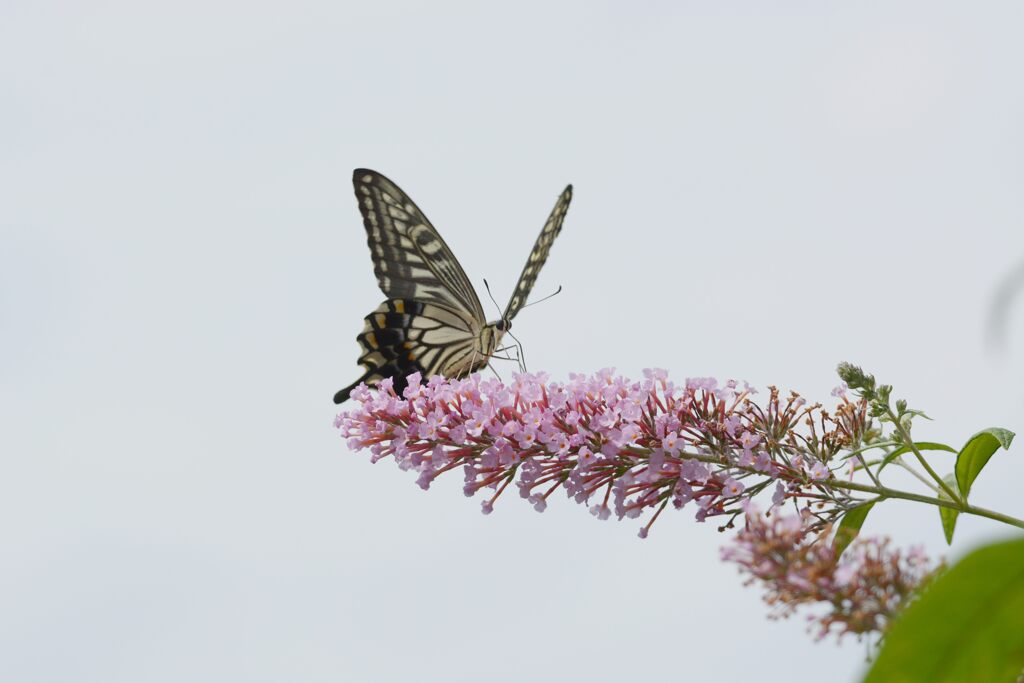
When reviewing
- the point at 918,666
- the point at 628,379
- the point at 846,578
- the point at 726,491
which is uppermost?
the point at 628,379

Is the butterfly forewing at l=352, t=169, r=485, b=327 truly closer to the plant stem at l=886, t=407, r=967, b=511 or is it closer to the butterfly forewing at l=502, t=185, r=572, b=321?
the butterfly forewing at l=502, t=185, r=572, b=321

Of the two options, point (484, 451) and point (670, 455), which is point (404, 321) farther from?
point (670, 455)

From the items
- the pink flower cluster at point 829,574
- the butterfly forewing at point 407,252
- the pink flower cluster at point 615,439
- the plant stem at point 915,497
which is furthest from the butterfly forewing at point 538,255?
the pink flower cluster at point 829,574

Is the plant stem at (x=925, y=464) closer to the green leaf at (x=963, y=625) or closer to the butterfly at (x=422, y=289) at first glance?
the green leaf at (x=963, y=625)

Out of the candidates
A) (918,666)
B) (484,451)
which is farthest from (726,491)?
(918,666)

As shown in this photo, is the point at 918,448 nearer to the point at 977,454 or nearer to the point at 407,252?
the point at 977,454
